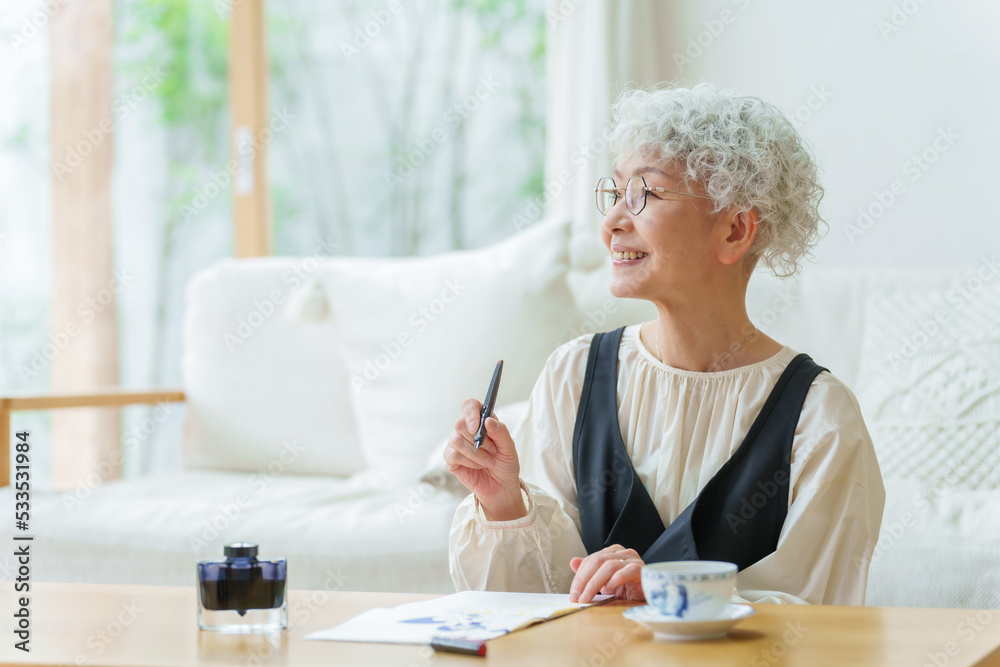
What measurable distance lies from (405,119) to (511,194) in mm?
468

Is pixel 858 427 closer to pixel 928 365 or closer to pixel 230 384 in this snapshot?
pixel 928 365

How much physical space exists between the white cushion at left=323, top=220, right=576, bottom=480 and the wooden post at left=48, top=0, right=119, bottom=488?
4.82ft

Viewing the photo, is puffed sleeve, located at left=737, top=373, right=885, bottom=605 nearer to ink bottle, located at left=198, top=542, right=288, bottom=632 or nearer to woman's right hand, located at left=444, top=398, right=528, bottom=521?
woman's right hand, located at left=444, top=398, right=528, bottom=521

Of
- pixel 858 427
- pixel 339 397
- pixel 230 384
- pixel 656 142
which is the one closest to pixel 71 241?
pixel 230 384

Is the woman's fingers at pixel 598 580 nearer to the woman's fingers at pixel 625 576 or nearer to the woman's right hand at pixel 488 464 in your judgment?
the woman's fingers at pixel 625 576

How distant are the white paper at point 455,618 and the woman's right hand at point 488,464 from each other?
0.57ft

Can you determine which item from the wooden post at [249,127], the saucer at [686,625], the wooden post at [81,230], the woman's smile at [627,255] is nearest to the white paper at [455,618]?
the saucer at [686,625]

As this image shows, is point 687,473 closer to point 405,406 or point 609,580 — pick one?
point 609,580

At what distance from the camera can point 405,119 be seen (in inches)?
146

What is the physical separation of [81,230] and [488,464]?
295cm

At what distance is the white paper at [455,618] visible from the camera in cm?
101

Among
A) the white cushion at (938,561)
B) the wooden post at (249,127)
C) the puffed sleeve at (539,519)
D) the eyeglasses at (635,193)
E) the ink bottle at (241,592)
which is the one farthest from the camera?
the wooden post at (249,127)

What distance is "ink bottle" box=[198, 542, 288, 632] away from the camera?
1.03 meters

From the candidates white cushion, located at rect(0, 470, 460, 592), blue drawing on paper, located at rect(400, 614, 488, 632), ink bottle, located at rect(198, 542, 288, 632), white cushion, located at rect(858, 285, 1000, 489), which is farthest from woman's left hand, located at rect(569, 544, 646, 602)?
white cushion, located at rect(858, 285, 1000, 489)
